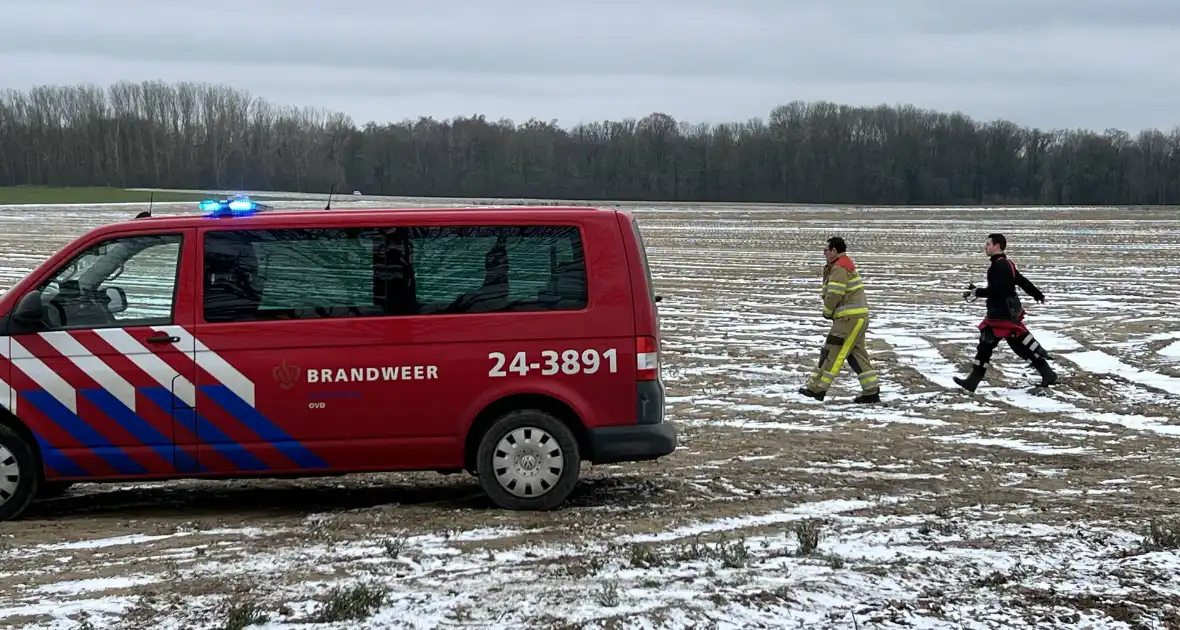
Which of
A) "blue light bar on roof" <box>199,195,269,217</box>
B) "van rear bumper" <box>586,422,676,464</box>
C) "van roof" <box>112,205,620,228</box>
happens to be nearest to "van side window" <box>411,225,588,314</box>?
"van roof" <box>112,205,620,228</box>

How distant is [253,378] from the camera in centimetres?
719

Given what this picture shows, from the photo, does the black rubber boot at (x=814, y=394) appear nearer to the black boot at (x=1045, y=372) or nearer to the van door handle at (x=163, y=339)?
the black boot at (x=1045, y=372)

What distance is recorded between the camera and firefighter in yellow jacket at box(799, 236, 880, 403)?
11875 millimetres

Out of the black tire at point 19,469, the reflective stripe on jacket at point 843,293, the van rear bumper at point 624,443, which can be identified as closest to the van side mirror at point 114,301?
the black tire at point 19,469

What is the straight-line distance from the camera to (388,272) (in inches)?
288

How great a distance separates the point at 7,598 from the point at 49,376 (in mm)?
2020

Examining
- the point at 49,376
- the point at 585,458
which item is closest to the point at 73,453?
the point at 49,376

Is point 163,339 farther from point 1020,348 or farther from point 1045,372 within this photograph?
point 1045,372

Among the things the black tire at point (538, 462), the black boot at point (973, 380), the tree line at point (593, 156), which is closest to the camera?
the black tire at point (538, 462)

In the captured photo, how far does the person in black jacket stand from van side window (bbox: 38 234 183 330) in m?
8.06

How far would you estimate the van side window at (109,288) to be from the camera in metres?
7.27

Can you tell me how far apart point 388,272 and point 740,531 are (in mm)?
2586

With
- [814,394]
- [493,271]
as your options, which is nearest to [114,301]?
[493,271]

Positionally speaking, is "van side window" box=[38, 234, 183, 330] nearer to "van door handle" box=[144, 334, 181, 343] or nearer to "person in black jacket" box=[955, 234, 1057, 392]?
"van door handle" box=[144, 334, 181, 343]
